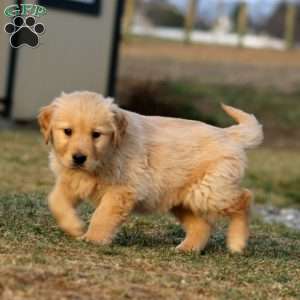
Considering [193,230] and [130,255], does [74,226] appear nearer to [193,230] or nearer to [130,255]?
[130,255]

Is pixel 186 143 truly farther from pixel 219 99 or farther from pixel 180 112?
pixel 219 99

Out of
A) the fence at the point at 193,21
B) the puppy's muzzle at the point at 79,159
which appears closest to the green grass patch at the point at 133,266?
the puppy's muzzle at the point at 79,159

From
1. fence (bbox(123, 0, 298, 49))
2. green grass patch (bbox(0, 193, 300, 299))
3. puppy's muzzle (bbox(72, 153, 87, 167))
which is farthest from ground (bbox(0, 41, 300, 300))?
fence (bbox(123, 0, 298, 49))

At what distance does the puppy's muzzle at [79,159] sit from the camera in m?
5.89

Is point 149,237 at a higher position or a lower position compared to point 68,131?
lower

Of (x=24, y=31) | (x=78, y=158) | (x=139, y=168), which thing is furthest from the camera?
(x=24, y=31)

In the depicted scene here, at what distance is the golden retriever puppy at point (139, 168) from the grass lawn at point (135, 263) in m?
0.21

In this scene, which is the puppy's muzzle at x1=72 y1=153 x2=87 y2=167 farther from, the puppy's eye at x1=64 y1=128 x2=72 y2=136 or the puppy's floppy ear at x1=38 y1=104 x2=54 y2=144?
the puppy's floppy ear at x1=38 y1=104 x2=54 y2=144

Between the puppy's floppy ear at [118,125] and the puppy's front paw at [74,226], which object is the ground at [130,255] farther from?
the puppy's floppy ear at [118,125]

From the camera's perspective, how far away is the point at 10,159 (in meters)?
13.1

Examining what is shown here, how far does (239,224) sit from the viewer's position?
662cm

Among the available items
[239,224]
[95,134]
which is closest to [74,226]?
[95,134]

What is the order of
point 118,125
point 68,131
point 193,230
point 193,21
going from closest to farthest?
point 68,131 < point 118,125 < point 193,230 < point 193,21

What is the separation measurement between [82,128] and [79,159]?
0.21 metres
